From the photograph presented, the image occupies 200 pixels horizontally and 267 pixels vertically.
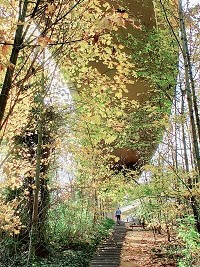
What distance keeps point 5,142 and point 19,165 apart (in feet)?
3.27

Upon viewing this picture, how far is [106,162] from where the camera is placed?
16.1 m

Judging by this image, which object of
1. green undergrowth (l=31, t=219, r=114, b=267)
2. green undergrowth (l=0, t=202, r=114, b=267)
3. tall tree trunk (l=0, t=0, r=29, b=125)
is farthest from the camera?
green undergrowth (l=31, t=219, r=114, b=267)

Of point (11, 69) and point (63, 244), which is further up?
point (11, 69)

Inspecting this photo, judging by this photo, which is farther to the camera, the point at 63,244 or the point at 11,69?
the point at 63,244

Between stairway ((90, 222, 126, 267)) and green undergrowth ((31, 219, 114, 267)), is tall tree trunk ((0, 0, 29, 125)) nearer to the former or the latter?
green undergrowth ((31, 219, 114, 267))

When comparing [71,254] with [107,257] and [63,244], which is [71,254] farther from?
[63,244]

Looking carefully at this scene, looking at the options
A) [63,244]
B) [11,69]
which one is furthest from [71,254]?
[11,69]

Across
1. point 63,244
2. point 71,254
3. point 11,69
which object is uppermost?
point 11,69

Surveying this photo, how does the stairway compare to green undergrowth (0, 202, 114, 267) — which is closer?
green undergrowth (0, 202, 114, 267)

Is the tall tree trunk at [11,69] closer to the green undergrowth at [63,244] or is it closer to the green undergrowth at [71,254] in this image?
the green undergrowth at [63,244]

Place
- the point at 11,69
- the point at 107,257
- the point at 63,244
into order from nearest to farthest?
the point at 11,69, the point at 107,257, the point at 63,244

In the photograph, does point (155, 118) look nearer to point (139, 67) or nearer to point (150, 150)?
point (139, 67)

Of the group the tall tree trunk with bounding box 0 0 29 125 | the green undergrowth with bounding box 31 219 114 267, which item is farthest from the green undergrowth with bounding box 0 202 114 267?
the tall tree trunk with bounding box 0 0 29 125

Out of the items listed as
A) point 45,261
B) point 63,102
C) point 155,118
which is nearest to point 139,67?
point 155,118
